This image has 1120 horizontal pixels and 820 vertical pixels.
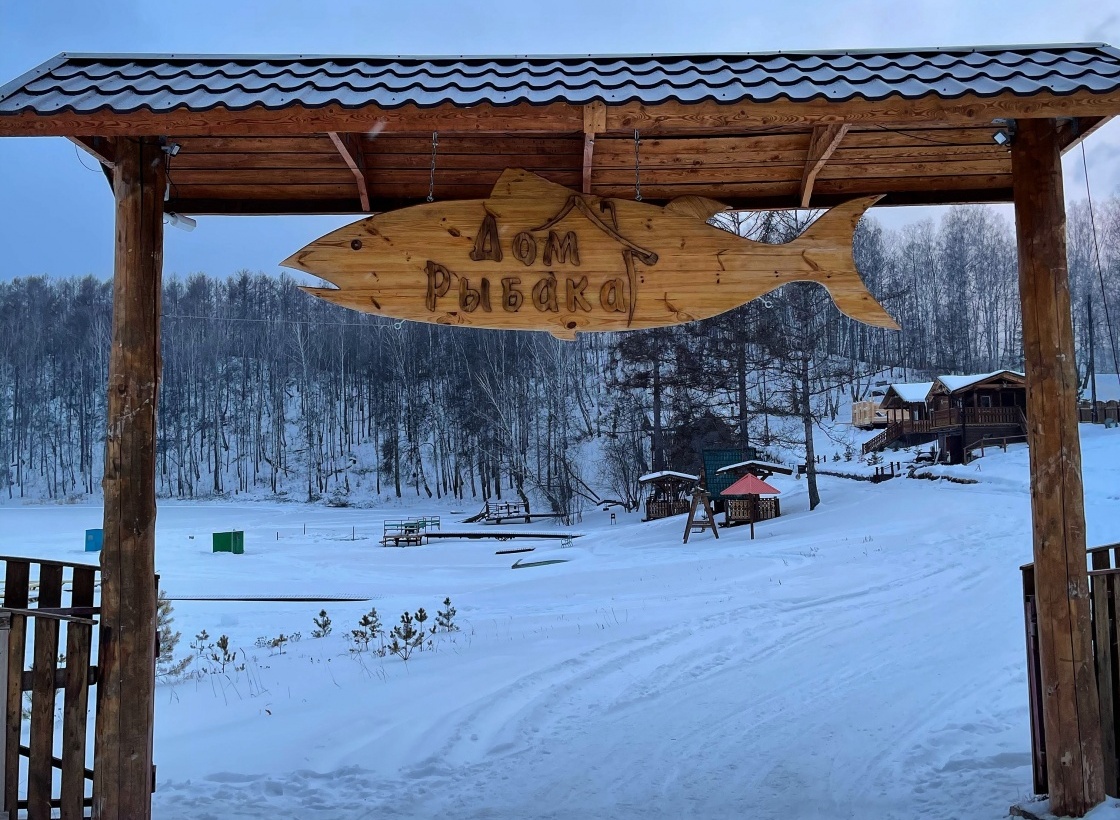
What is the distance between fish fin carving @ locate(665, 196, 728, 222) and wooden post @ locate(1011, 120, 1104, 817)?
5.21 ft

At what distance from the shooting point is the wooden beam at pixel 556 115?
3.63m

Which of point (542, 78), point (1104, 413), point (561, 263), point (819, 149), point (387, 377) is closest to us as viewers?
point (542, 78)

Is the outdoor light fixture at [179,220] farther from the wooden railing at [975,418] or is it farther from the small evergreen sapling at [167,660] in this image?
the wooden railing at [975,418]

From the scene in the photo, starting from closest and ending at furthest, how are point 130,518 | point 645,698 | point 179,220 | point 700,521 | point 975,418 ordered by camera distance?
point 130,518, point 179,220, point 645,698, point 700,521, point 975,418

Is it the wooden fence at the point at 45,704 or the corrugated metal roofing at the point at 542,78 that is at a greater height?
the corrugated metal roofing at the point at 542,78

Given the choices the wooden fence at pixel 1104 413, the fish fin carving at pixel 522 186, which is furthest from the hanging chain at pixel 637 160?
the wooden fence at pixel 1104 413

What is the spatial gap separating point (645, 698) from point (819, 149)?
4.76 meters

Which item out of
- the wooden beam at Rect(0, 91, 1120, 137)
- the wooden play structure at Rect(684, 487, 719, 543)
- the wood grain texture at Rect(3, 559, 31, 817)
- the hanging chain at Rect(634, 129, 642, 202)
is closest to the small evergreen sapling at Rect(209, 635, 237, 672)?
the wood grain texture at Rect(3, 559, 31, 817)

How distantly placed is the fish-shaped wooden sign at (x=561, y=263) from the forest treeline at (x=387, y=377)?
1359 inches

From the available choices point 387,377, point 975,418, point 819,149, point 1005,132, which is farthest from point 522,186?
point 387,377

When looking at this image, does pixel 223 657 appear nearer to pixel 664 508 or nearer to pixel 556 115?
pixel 556 115

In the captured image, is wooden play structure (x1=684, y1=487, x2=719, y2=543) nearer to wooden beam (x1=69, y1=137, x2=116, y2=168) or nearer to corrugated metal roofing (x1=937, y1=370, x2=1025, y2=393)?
wooden beam (x1=69, y1=137, x2=116, y2=168)

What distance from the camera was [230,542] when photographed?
2520cm

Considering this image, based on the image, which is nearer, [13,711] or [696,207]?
[13,711]
